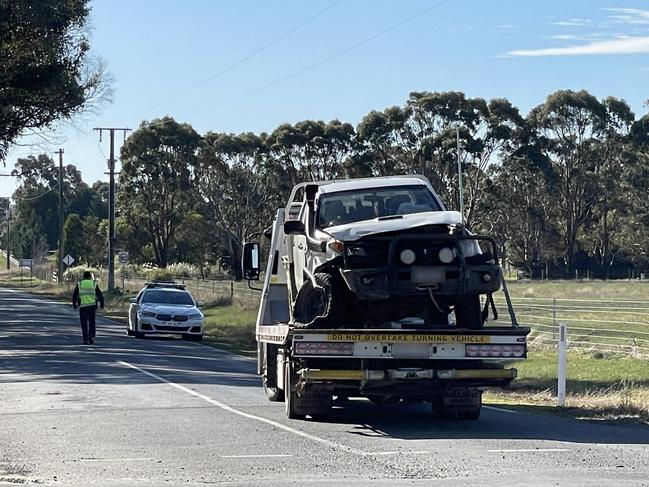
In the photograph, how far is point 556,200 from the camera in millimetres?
79250

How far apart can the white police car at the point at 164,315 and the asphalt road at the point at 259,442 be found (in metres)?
13.4

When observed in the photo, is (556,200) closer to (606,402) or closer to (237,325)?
(237,325)

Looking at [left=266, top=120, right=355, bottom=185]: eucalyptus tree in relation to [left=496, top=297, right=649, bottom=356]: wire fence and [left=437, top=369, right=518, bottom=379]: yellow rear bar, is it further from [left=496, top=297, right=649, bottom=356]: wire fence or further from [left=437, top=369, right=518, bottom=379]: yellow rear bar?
[left=437, top=369, right=518, bottom=379]: yellow rear bar

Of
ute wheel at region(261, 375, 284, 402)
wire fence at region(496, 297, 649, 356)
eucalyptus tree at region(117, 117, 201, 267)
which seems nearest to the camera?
ute wheel at region(261, 375, 284, 402)

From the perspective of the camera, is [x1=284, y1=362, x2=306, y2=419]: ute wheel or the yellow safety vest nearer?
[x1=284, y1=362, x2=306, y2=419]: ute wheel

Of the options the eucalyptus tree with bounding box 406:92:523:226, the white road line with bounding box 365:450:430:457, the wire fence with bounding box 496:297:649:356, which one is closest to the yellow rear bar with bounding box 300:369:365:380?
the white road line with bounding box 365:450:430:457

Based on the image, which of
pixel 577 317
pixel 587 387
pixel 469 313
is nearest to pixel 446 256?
pixel 469 313

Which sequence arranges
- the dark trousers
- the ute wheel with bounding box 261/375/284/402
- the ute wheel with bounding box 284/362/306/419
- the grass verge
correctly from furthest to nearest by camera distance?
the dark trousers < the ute wheel with bounding box 261/375/284/402 < the grass verge < the ute wheel with bounding box 284/362/306/419

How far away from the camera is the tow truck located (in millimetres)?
12375

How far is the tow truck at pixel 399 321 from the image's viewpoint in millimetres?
12375

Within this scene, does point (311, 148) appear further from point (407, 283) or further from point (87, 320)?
point (407, 283)

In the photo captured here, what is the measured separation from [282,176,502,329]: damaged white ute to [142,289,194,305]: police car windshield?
19.4 meters

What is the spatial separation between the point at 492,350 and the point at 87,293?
16.3 metres

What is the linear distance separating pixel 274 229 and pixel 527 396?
489 cm
